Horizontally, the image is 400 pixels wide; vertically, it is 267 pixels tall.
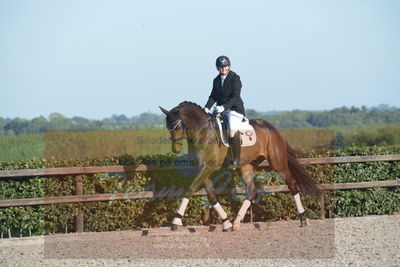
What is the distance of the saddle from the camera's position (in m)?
11.1

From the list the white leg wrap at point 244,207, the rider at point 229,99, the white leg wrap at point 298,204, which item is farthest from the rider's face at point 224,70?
the white leg wrap at point 298,204

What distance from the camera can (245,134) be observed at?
11312 mm

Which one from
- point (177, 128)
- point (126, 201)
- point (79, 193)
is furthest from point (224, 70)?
point (79, 193)

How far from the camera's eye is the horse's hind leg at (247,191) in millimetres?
11320

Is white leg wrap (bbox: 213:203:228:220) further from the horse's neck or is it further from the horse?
the horse's neck

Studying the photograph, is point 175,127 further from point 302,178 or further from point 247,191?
point 302,178

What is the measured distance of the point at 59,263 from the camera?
904 centimetres

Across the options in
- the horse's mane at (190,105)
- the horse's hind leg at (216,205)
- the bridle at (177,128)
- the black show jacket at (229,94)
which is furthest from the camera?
the black show jacket at (229,94)

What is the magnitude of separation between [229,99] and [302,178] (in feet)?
6.82

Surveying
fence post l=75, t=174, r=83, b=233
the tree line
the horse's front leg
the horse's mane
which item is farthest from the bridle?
the tree line

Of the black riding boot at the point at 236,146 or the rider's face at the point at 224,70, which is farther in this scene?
the rider's face at the point at 224,70

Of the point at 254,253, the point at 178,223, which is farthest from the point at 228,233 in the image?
the point at 254,253

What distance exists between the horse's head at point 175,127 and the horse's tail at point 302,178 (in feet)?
8.46

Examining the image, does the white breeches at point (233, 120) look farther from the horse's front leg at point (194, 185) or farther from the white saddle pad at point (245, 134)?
the horse's front leg at point (194, 185)
